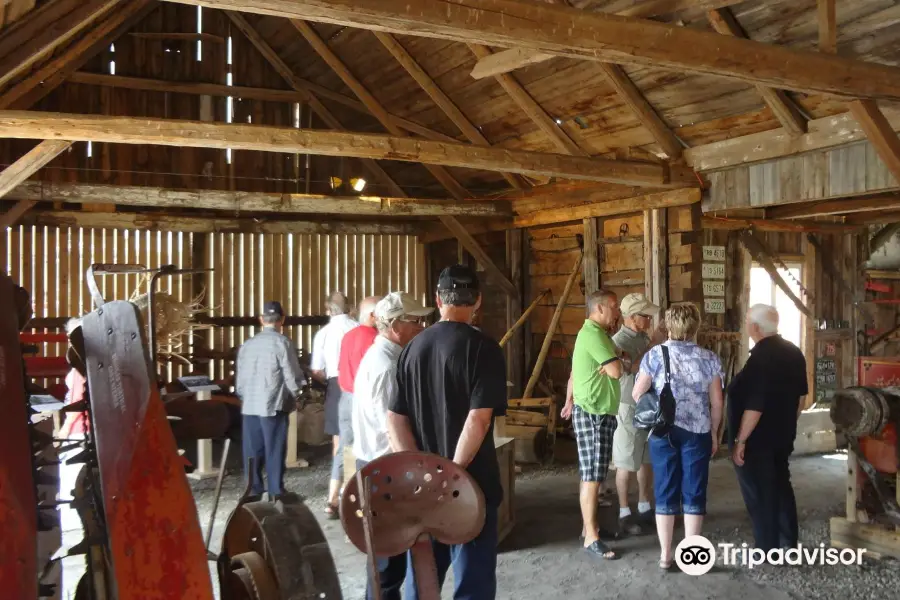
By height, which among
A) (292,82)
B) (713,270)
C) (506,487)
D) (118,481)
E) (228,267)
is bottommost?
(506,487)

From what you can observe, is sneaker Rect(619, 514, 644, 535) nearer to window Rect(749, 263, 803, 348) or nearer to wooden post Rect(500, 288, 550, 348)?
wooden post Rect(500, 288, 550, 348)

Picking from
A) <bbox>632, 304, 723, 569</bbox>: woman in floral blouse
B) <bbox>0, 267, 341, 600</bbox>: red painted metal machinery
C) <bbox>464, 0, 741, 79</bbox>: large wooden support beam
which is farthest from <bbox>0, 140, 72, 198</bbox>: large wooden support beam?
<bbox>0, 267, 341, 600</bbox>: red painted metal machinery

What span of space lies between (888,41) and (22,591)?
7073 mm

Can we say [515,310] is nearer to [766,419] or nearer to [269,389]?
[269,389]

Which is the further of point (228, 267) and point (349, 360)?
point (228, 267)

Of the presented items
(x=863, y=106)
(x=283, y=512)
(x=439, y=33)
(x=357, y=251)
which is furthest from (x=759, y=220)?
(x=283, y=512)

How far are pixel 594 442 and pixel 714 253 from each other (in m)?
4.61

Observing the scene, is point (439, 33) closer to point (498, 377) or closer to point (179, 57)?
point (498, 377)

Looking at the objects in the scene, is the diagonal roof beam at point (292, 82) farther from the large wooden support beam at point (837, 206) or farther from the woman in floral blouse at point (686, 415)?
the woman in floral blouse at point (686, 415)

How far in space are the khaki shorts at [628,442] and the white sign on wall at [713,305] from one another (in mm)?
3378

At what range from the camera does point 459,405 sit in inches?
140

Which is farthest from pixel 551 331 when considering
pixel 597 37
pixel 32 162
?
pixel 597 37

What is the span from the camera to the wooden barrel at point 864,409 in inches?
212

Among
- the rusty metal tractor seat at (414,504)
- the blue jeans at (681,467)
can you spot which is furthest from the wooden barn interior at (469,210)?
the blue jeans at (681,467)
